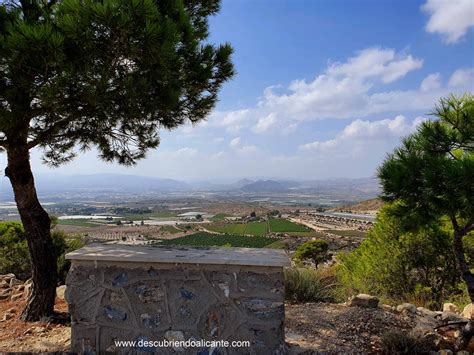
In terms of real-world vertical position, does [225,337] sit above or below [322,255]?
above

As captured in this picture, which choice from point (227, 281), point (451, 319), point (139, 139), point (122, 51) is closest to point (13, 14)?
point (122, 51)

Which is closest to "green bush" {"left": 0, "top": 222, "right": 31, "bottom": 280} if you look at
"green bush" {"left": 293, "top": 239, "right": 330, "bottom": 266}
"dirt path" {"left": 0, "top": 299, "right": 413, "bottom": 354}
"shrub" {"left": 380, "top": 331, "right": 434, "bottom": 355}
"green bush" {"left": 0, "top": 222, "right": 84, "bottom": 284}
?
"green bush" {"left": 0, "top": 222, "right": 84, "bottom": 284}

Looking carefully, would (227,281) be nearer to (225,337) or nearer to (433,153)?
(225,337)

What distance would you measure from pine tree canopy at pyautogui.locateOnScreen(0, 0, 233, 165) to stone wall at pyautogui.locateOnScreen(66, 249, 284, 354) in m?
1.68

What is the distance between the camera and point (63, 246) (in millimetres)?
9250

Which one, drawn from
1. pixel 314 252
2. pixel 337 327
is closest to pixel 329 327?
pixel 337 327

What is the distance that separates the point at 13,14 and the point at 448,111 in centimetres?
474

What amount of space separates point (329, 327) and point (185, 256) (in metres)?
1.98

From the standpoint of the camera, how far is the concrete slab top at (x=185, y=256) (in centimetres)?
336

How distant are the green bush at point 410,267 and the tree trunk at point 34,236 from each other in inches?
213

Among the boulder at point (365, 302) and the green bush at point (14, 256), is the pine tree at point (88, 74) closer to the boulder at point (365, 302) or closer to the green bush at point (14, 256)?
the boulder at point (365, 302)

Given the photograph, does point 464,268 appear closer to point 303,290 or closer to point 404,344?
point 404,344

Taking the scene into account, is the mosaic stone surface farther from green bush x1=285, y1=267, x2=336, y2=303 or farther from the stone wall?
green bush x1=285, y1=267, x2=336, y2=303

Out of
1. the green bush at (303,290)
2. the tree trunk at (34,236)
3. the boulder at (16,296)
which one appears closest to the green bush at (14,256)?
the boulder at (16,296)
